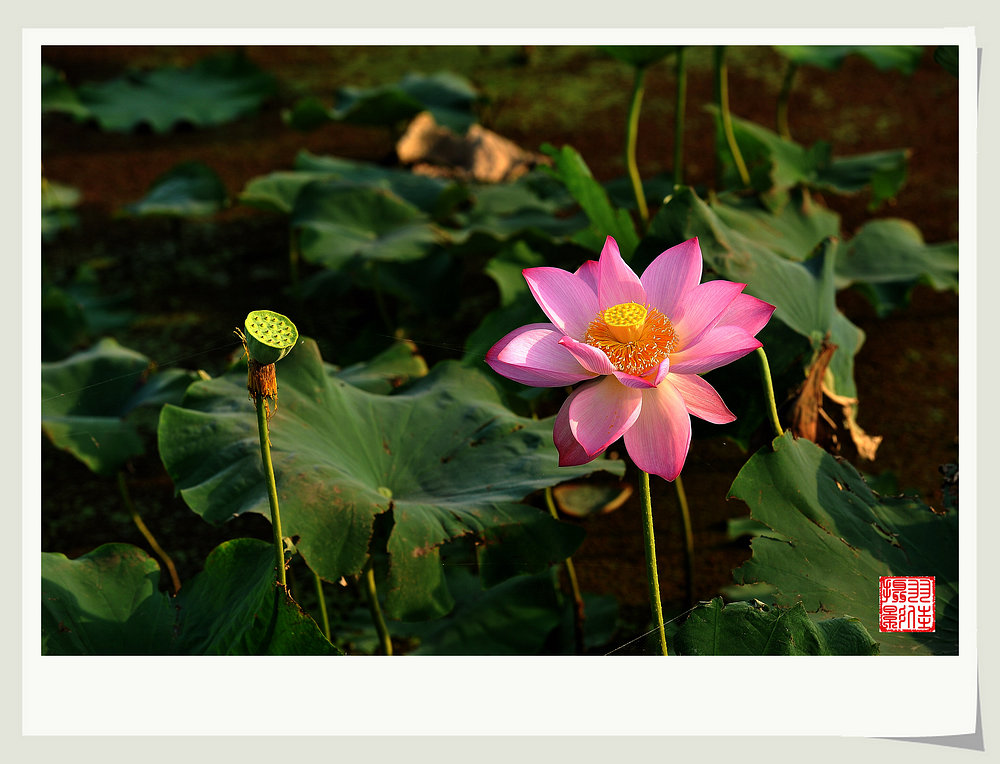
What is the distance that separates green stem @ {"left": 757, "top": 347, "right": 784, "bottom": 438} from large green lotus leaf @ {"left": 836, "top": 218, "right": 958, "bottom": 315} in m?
0.56

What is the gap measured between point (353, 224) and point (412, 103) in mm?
534

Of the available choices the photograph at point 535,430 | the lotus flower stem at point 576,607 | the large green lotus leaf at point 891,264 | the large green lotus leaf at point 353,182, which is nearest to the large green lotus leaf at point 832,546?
the photograph at point 535,430

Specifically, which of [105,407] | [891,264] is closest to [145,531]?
[105,407]

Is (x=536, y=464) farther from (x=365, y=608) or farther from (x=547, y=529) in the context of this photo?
(x=365, y=608)

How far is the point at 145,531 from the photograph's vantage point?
1093mm

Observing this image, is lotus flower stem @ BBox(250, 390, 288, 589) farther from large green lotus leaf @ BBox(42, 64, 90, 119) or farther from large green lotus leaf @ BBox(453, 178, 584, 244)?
large green lotus leaf @ BBox(42, 64, 90, 119)

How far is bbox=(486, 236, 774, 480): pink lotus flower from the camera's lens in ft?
2.42

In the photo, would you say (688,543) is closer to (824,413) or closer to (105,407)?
(824,413)

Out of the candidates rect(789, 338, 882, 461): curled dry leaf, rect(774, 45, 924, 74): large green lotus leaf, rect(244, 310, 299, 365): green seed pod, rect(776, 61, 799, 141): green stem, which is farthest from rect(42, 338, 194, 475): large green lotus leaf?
rect(776, 61, 799, 141): green stem

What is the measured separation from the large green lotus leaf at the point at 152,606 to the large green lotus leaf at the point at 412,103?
1.33 metres

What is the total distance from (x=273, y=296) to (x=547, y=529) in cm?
106
